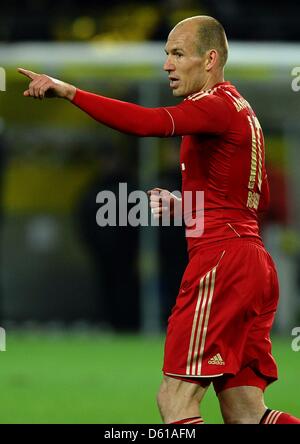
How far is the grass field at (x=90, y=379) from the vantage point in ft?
29.1

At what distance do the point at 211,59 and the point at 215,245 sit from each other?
910mm

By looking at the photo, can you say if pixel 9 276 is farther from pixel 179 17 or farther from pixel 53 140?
pixel 179 17

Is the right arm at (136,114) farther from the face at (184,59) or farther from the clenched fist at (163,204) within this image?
the clenched fist at (163,204)

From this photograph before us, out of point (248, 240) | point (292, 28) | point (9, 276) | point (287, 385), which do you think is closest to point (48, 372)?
point (287, 385)

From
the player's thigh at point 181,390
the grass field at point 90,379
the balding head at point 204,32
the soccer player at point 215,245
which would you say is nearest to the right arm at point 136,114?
the soccer player at point 215,245

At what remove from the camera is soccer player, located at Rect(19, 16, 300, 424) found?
5.61m

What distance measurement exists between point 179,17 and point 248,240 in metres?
10.8

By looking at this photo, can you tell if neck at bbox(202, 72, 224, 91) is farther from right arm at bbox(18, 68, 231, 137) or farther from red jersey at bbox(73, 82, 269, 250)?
right arm at bbox(18, 68, 231, 137)

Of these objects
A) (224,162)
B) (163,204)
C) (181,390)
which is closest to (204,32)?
(224,162)

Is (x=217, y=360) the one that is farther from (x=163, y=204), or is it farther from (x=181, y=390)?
(x=163, y=204)

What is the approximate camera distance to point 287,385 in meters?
10.7

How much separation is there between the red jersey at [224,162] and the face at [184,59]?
12cm
